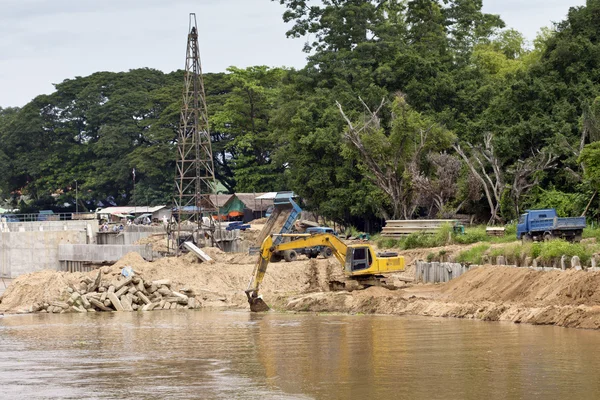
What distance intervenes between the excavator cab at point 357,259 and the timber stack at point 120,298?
791 cm

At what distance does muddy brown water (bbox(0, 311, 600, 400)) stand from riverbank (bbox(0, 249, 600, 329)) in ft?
3.51

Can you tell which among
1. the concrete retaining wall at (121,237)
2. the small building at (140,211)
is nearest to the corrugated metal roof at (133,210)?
the small building at (140,211)

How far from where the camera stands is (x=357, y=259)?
36281mm

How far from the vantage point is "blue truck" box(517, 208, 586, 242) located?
3934 cm

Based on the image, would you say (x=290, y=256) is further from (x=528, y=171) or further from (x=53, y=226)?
(x=53, y=226)

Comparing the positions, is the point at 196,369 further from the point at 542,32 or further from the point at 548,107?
the point at 542,32

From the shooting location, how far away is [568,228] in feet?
129

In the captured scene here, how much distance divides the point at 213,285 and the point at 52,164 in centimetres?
6401

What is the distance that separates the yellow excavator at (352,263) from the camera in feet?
119

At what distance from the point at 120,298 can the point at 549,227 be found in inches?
686

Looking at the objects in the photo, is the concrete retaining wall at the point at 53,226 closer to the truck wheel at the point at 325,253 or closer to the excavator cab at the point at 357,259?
the truck wheel at the point at 325,253

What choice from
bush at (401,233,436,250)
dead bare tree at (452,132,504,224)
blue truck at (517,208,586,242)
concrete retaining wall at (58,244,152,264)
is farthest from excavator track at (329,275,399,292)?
concrete retaining wall at (58,244,152,264)

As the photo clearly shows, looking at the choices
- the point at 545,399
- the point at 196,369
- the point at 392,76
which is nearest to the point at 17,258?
the point at 392,76

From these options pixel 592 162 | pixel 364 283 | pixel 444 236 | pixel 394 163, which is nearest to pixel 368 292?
pixel 364 283
